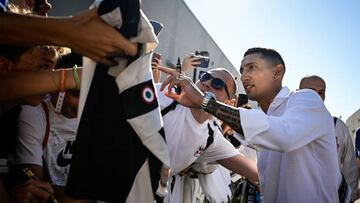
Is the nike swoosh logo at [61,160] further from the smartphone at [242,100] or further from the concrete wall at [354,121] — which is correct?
the concrete wall at [354,121]

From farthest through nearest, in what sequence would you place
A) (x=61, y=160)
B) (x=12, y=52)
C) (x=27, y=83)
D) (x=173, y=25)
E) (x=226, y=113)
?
(x=173, y=25)
(x=226, y=113)
(x=61, y=160)
(x=12, y=52)
(x=27, y=83)

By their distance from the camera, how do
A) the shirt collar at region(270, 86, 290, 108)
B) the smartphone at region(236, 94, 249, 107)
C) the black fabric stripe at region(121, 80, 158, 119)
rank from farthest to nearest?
the smartphone at region(236, 94, 249, 107)
the shirt collar at region(270, 86, 290, 108)
the black fabric stripe at region(121, 80, 158, 119)

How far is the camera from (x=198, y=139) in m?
2.77

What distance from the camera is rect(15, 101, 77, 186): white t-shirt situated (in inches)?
70.1

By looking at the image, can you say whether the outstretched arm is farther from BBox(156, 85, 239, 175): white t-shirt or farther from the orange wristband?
the orange wristband

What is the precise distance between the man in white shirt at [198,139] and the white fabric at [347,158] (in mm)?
1839

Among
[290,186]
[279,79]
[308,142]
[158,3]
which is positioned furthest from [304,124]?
[158,3]

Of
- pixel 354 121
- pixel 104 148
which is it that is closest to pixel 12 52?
pixel 104 148

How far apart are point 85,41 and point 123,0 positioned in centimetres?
19

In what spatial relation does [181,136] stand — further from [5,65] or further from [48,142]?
[5,65]

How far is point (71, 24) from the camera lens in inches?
41.9

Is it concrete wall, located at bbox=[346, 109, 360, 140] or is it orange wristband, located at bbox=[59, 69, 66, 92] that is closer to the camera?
orange wristband, located at bbox=[59, 69, 66, 92]

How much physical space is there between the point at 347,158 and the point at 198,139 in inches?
105

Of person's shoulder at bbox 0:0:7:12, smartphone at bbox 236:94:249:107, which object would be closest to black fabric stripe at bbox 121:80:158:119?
person's shoulder at bbox 0:0:7:12
